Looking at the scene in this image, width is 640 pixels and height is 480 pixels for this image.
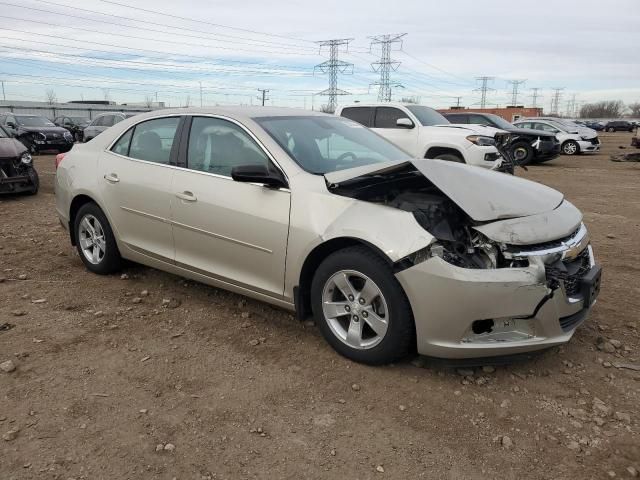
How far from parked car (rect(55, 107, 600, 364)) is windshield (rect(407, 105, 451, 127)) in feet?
22.2

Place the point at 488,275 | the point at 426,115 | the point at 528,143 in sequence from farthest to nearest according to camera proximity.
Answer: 1. the point at 528,143
2. the point at 426,115
3. the point at 488,275

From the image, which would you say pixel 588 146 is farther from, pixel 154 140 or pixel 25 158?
pixel 154 140

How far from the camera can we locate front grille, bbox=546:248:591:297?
9.62 feet

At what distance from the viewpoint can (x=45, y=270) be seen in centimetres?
518

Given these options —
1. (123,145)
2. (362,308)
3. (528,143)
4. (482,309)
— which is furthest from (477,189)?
(528,143)

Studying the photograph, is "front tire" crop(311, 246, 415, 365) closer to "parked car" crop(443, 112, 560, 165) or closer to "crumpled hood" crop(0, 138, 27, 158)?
"crumpled hood" crop(0, 138, 27, 158)

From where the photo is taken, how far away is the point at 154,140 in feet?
14.6

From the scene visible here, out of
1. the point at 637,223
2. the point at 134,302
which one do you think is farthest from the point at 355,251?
the point at 637,223

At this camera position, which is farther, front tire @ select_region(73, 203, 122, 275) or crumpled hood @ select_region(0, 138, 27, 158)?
crumpled hood @ select_region(0, 138, 27, 158)

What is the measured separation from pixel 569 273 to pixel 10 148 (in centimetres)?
898

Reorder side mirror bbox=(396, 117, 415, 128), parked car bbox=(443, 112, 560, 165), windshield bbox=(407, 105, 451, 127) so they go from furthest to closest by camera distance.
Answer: parked car bbox=(443, 112, 560, 165) < windshield bbox=(407, 105, 451, 127) < side mirror bbox=(396, 117, 415, 128)

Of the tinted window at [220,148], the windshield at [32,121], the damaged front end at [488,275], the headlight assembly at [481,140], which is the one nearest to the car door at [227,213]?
the tinted window at [220,148]

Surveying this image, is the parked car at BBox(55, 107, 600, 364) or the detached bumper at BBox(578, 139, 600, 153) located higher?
the detached bumper at BBox(578, 139, 600, 153)

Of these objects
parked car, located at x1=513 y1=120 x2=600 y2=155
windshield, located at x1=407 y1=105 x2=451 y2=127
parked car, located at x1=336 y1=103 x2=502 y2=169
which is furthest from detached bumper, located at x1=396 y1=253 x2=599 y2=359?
parked car, located at x1=513 y1=120 x2=600 y2=155
